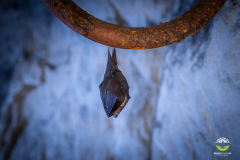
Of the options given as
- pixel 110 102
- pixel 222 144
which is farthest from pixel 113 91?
pixel 222 144

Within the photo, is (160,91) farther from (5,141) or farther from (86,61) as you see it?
(5,141)

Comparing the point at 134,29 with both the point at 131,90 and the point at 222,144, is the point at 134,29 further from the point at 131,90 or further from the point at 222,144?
the point at 222,144

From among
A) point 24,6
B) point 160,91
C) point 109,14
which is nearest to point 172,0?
point 109,14

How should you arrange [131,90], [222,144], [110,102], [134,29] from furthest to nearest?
[131,90] < [222,144] < [110,102] < [134,29]

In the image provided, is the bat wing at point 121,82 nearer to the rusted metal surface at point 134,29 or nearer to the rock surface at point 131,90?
the rusted metal surface at point 134,29

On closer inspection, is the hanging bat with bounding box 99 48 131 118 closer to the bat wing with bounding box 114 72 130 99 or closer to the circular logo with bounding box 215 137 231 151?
the bat wing with bounding box 114 72 130 99

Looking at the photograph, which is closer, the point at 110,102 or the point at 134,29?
the point at 134,29

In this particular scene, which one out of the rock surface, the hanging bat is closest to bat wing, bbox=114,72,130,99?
the hanging bat
